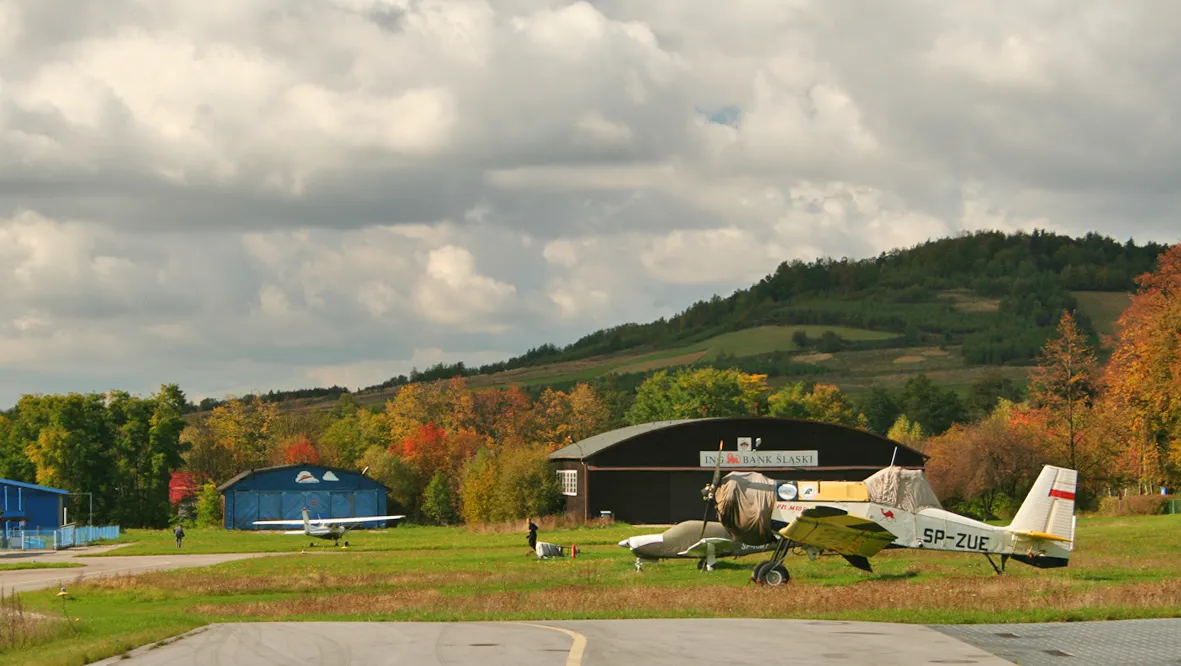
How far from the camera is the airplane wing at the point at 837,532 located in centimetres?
2728

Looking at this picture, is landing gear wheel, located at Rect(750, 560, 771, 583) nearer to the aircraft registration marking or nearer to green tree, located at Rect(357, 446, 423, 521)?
the aircraft registration marking

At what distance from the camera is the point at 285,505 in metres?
80.6

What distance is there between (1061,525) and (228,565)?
27.2m

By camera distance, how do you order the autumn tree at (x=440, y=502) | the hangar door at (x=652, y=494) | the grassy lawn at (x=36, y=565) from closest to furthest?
the grassy lawn at (x=36, y=565)
the hangar door at (x=652, y=494)
the autumn tree at (x=440, y=502)

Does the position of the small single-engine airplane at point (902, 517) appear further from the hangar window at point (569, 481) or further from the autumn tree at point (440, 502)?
the autumn tree at point (440, 502)

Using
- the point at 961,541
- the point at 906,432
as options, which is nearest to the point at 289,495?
the point at 906,432

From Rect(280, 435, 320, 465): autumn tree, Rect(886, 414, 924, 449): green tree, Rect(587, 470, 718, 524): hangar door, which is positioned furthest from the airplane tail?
Rect(280, 435, 320, 465): autumn tree

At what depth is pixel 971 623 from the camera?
18.4m

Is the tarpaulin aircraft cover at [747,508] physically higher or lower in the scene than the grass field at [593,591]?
higher

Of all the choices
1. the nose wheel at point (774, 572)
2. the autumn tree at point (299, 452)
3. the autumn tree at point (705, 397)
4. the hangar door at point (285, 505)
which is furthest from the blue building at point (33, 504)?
the nose wheel at point (774, 572)

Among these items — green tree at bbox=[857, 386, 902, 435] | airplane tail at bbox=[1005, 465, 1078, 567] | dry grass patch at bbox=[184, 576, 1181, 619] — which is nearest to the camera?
dry grass patch at bbox=[184, 576, 1181, 619]

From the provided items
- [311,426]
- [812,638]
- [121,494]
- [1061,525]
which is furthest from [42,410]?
[812,638]

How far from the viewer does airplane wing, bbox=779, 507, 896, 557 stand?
27.3 meters

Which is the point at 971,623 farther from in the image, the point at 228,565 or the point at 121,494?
the point at 121,494
